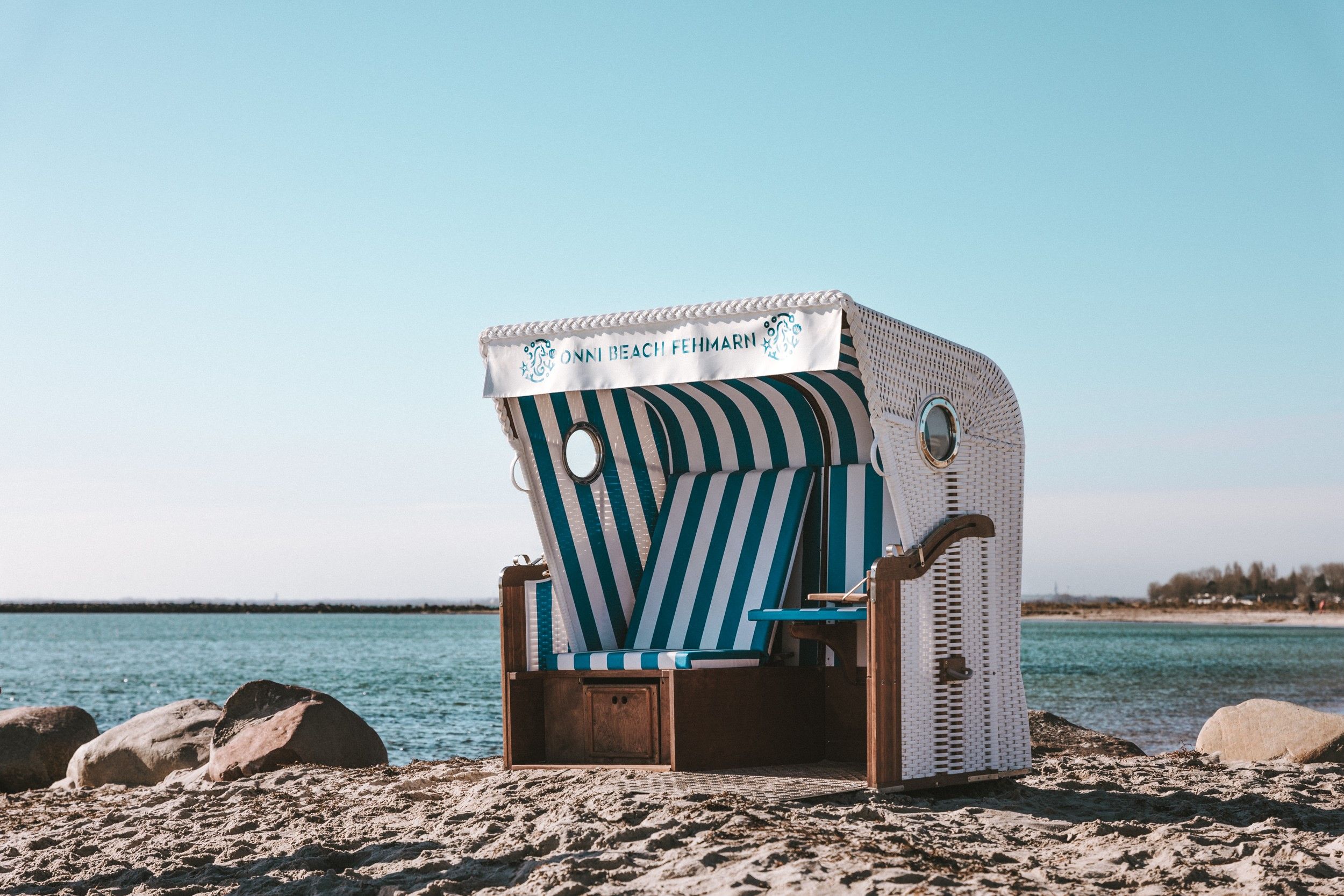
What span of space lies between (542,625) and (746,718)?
4.43ft

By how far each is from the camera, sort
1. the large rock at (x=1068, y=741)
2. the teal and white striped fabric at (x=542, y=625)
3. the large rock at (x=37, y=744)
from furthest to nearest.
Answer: the large rock at (x=37, y=744) < the large rock at (x=1068, y=741) < the teal and white striped fabric at (x=542, y=625)

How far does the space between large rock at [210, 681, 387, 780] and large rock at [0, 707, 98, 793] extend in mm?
2993

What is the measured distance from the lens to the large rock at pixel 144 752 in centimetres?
1030

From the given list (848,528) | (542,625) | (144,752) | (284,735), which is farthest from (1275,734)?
(144,752)

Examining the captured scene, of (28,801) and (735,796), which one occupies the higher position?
(735,796)

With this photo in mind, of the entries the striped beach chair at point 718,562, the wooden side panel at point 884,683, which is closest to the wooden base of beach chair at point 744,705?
the wooden side panel at point 884,683

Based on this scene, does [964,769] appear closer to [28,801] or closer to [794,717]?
[794,717]

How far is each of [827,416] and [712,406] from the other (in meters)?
0.74

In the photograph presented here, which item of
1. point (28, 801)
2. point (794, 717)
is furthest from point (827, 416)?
point (28, 801)

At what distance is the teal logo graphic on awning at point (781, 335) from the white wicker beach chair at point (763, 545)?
11 mm

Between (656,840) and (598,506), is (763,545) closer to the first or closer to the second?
(598,506)

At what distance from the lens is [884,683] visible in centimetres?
643

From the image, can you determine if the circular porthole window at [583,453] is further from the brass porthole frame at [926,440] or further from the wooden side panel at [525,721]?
the brass porthole frame at [926,440]

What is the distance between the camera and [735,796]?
600cm
